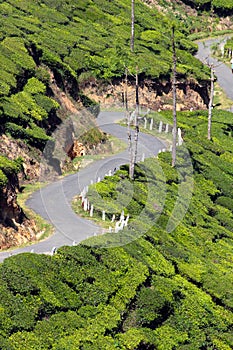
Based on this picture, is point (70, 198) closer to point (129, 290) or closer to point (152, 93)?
point (129, 290)

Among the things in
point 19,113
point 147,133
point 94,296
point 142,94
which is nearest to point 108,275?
point 94,296

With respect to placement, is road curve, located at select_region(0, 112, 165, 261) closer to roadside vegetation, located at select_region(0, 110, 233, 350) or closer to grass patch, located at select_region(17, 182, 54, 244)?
grass patch, located at select_region(17, 182, 54, 244)

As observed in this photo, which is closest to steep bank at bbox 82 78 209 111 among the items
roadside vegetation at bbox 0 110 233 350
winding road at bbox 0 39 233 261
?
winding road at bbox 0 39 233 261

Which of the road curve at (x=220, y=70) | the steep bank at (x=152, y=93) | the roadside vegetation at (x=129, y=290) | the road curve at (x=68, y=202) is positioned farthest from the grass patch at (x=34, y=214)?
the road curve at (x=220, y=70)

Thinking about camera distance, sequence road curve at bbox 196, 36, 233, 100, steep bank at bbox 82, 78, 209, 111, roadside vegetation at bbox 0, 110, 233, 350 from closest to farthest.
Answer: roadside vegetation at bbox 0, 110, 233, 350
steep bank at bbox 82, 78, 209, 111
road curve at bbox 196, 36, 233, 100

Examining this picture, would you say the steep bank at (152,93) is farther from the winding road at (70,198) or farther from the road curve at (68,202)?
the road curve at (68,202)

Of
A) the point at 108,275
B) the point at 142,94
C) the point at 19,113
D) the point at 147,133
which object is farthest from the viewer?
the point at 142,94

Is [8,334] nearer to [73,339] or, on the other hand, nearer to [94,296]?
[73,339]
